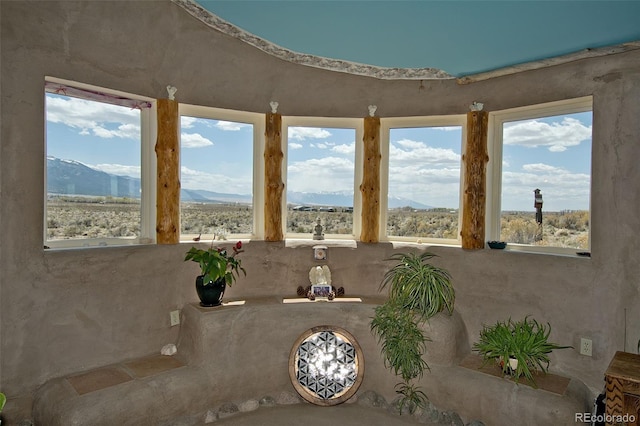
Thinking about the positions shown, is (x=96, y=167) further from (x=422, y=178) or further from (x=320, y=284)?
(x=422, y=178)

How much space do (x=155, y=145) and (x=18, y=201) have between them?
116 centimetres

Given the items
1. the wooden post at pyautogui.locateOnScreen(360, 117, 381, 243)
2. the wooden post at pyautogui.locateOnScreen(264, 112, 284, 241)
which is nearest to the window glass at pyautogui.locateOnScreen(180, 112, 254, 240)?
the wooden post at pyautogui.locateOnScreen(264, 112, 284, 241)

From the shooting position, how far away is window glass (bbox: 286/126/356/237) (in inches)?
170

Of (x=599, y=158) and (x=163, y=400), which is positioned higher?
(x=599, y=158)

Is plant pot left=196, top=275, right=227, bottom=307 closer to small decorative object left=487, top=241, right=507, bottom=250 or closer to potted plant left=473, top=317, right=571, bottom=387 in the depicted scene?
potted plant left=473, top=317, right=571, bottom=387

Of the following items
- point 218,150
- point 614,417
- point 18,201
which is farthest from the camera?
point 218,150

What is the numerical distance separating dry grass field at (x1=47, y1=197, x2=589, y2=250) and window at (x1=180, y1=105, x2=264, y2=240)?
0.4 inches

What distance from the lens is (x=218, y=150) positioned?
13.4ft

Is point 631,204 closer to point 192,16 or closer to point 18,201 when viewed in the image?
point 192,16

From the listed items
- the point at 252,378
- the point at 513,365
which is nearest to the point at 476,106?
the point at 513,365

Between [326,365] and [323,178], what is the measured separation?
1.96 metres

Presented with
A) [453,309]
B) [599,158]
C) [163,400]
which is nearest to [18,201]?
[163,400]

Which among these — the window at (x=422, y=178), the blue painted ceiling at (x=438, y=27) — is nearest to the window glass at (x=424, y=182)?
the window at (x=422, y=178)
